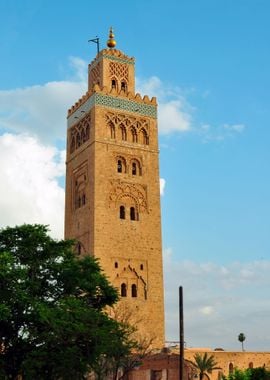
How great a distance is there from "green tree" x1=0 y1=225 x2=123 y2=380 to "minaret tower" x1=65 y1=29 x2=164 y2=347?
39.5 ft

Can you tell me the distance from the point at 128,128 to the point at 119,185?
4.08 meters

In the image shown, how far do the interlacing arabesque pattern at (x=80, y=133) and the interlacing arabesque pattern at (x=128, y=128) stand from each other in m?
1.56

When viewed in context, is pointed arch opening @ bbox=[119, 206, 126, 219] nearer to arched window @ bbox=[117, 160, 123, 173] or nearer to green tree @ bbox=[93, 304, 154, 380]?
arched window @ bbox=[117, 160, 123, 173]

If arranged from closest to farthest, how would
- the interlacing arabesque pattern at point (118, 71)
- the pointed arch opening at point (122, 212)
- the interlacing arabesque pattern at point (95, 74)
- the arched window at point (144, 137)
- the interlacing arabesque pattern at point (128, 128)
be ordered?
the pointed arch opening at point (122, 212)
the interlacing arabesque pattern at point (128, 128)
the arched window at point (144, 137)
the interlacing arabesque pattern at point (118, 71)
the interlacing arabesque pattern at point (95, 74)

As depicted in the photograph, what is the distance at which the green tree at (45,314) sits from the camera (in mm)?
21547

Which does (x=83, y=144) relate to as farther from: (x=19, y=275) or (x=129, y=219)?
(x=19, y=275)

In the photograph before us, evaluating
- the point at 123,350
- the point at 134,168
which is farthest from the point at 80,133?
the point at 123,350

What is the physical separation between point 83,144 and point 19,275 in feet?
66.2

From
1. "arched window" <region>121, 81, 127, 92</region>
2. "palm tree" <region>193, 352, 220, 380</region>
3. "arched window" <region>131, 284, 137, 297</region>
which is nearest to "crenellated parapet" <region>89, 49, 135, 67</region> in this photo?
"arched window" <region>121, 81, 127, 92</region>

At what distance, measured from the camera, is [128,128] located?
40844mm

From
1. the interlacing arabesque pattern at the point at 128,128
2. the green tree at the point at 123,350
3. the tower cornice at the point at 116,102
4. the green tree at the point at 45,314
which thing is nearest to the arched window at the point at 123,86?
the tower cornice at the point at 116,102

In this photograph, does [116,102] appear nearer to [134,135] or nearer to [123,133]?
[123,133]

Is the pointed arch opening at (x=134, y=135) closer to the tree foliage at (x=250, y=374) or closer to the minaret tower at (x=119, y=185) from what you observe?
the minaret tower at (x=119, y=185)

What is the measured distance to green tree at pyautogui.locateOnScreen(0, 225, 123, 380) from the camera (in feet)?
70.7
